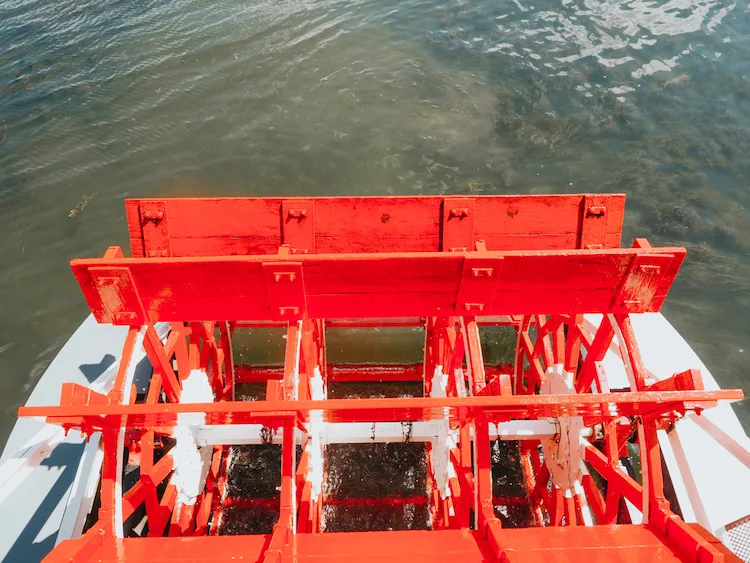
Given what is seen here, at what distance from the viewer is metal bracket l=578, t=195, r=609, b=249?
476cm

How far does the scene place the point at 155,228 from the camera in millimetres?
4727

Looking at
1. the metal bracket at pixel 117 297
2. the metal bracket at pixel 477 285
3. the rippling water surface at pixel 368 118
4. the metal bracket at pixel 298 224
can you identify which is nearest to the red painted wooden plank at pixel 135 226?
the metal bracket at pixel 117 297

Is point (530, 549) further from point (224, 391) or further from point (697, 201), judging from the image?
point (697, 201)

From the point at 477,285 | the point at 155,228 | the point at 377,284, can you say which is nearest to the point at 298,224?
the point at 377,284

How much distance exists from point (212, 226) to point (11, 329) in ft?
11.4

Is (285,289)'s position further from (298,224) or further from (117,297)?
(117,297)

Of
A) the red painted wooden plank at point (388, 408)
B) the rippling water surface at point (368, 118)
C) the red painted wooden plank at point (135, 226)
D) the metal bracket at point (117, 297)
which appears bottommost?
the red painted wooden plank at point (388, 408)

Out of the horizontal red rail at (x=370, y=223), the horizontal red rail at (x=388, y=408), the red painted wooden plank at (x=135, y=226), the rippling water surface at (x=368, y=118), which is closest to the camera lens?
the horizontal red rail at (x=388, y=408)

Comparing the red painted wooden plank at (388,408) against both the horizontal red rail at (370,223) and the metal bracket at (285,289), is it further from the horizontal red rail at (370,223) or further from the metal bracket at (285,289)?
the horizontal red rail at (370,223)

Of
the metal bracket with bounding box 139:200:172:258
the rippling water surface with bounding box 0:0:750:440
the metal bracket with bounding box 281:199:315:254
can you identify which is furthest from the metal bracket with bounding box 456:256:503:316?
the rippling water surface with bounding box 0:0:750:440

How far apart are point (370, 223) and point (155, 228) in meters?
1.85

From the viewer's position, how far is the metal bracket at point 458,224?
4.76 metres

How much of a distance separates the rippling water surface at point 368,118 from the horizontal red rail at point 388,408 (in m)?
3.02

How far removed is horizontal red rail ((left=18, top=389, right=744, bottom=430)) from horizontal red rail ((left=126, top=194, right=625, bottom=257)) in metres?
1.65
